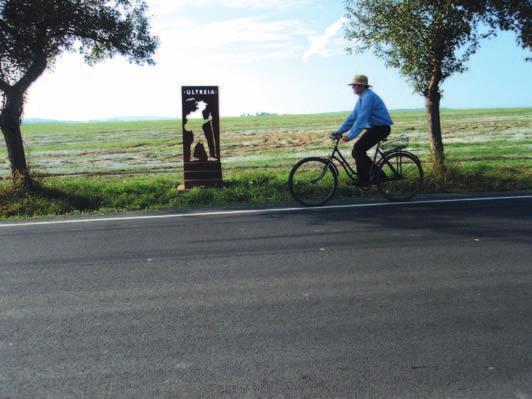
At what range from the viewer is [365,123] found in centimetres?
941

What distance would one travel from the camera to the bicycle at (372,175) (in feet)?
32.1

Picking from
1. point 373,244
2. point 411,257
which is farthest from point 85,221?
point 411,257

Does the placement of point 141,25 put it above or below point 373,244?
above

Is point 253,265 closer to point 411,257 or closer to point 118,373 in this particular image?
point 411,257

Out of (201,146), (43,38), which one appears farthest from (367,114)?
(43,38)

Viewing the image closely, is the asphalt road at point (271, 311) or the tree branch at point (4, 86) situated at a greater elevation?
the tree branch at point (4, 86)

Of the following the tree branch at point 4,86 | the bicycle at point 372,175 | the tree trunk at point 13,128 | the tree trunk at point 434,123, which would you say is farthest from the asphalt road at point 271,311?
the tree trunk at point 434,123

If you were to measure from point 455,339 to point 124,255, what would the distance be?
13.2 ft

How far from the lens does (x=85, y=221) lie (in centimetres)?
881

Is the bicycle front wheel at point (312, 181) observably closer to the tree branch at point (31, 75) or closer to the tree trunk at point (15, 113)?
the tree trunk at point (15, 113)

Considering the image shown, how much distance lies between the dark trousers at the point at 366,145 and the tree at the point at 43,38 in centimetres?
584

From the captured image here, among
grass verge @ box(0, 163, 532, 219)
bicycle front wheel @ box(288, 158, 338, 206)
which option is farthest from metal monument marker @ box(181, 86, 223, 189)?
bicycle front wheel @ box(288, 158, 338, 206)

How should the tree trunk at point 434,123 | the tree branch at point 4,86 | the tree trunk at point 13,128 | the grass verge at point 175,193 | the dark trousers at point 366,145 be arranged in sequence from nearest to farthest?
the dark trousers at point 366,145 < the grass verge at point 175,193 < the tree branch at point 4,86 < the tree trunk at point 13,128 < the tree trunk at point 434,123

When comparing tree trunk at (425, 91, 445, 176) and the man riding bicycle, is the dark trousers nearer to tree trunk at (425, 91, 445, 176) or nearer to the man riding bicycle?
the man riding bicycle
